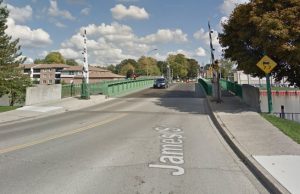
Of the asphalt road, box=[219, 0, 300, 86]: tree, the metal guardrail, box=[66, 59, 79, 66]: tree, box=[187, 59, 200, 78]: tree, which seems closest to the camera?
the asphalt road

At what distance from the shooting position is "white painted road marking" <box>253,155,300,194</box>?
6.49 metres

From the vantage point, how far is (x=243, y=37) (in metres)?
19.0

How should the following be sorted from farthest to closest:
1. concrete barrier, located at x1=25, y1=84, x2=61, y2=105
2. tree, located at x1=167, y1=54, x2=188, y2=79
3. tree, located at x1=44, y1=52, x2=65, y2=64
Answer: tree, located at x1=44, y1=52, x2=65, y2=64 < tree, located at x1=167, y1=54, x2=188, y2=79 < concrete barrier, located at x1=25, y1=84, x2=61, y2=105

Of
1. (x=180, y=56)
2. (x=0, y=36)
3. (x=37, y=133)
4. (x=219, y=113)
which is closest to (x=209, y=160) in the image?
(x=37, y=133)

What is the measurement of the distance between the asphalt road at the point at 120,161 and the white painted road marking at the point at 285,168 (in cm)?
44

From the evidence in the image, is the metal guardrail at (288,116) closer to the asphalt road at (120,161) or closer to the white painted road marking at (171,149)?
the asphalt road at (120,161)

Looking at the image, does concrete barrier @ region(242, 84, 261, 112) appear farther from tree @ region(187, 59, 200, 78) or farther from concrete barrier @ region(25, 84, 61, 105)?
tree @ region(187, 59, 200, 78)

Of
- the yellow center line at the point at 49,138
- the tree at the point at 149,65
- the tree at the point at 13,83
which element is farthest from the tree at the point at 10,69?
the tree at the point at 149,65

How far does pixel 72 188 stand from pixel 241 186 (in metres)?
3.12

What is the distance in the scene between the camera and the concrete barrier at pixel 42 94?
25.4m

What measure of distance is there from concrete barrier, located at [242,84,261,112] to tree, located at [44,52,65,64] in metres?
164

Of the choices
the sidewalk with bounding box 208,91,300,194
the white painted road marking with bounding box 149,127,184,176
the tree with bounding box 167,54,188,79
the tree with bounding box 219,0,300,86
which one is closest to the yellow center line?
the white painted road marking with bounding box 149,127,184,176

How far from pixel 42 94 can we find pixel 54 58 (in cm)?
15830

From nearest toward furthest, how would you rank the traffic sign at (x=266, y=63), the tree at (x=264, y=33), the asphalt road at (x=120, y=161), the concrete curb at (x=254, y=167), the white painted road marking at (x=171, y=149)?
the concrete curb at (x=254, y=167)
the asphalt road at (x=120, y=161)
the white painted road marking at (x=171, y=149)
the tree at (x=264, y=33)
the traffic sign at (x=266, y=63)
